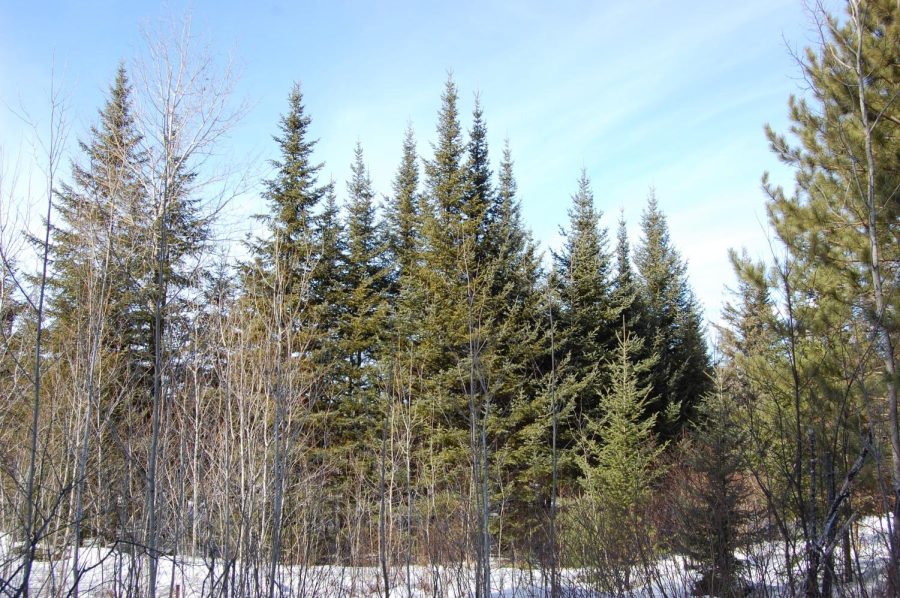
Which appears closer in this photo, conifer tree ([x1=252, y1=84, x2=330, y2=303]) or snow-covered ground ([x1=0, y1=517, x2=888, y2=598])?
snow-covered ground ([x1=0, y1=517, x2=888, y2=598])

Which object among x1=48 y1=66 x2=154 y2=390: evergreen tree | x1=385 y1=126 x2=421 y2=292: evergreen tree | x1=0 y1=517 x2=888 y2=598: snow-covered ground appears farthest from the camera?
x1=385 y1=126 x2=421 y2=292: evergreen tree

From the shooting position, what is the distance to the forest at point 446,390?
15.0 feet

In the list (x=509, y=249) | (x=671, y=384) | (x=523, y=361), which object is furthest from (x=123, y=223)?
(x=671, y=384)

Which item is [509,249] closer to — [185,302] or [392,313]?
[392,313]

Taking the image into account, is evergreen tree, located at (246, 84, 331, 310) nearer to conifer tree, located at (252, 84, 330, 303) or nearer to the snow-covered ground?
conifer tree, located at (252, 84, 330, 303)

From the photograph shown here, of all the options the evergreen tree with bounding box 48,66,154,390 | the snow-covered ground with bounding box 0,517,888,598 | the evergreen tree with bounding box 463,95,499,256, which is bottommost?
the snow-covered ground with bounding box 0,517,888,598

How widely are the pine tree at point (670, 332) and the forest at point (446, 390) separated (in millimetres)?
158

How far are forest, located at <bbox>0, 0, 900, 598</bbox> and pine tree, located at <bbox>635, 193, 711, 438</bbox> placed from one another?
0.16 m

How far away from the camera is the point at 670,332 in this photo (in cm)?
2362

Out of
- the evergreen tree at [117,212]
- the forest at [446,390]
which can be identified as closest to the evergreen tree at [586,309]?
the forest at [446,390]

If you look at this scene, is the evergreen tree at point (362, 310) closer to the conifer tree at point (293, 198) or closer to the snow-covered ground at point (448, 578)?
the conifer tree at point (293, 198)

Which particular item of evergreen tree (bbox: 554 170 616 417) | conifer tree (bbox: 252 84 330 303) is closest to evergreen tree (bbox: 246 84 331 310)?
conifer tree (bbox: 252 84 330 303)

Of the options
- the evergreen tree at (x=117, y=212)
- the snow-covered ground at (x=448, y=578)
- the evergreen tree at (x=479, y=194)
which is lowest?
the snow-covered ground at (x=448, y=578)

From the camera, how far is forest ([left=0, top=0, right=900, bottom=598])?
4582 millimetres
